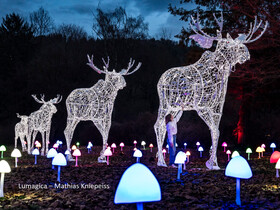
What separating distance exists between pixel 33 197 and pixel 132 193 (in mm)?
3245

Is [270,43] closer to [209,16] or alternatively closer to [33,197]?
[209,16]

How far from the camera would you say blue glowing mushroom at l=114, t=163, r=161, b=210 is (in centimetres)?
342

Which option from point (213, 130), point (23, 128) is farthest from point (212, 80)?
point (23, 128)

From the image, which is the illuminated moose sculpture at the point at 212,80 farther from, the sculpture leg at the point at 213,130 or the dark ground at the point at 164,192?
the dark ground at the point at 164,192

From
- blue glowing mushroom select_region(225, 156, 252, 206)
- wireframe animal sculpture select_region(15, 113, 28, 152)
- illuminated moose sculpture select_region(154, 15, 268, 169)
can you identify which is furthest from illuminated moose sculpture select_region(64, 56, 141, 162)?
blue glowing mushroom select_region(225, 156, 252, 206)

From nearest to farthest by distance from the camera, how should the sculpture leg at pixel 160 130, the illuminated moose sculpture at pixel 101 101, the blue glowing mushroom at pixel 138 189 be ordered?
the blue glowing mushroom at pixel 138 189, the sculpture leg at pixel 160 130, the illuminated moose sculpture at pixel 101 101

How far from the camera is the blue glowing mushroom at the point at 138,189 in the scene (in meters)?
3.42

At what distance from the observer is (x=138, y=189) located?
3451 mm

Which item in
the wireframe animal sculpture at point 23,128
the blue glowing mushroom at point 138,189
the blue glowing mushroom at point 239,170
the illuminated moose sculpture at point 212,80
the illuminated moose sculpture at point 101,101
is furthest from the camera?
the wireframe animal sculpture at point 23,128

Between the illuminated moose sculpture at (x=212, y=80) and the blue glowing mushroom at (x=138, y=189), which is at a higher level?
the illuminated moose sculpture at (x=212, y=80)

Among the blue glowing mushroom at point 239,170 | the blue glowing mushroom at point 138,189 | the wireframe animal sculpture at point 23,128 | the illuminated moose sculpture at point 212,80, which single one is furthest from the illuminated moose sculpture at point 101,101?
the blue glowing mushroom at point 138,189

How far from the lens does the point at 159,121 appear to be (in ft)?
33.1

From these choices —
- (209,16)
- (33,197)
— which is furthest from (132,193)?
(209,16)

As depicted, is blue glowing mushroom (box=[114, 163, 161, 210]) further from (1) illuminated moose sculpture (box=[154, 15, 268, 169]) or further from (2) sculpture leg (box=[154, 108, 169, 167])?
(2) sculpture leg (box=[154, 108, 169, 167])
